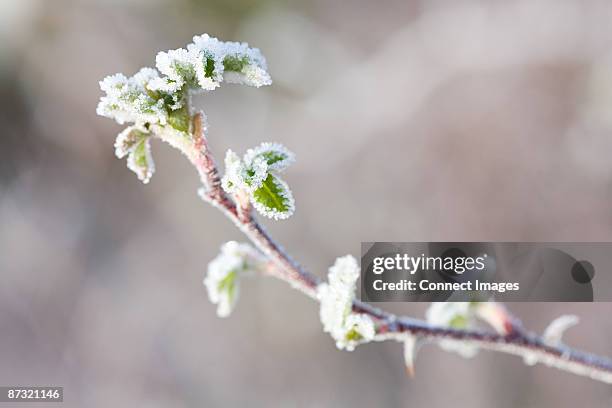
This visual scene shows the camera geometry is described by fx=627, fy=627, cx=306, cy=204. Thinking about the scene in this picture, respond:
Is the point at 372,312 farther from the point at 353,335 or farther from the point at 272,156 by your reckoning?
the point at 272,156

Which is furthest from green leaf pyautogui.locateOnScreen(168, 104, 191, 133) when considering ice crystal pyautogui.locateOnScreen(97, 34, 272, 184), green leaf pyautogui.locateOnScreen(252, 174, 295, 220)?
green leaf pyautogui.locateOnScreen(252, 174, 295, 220)

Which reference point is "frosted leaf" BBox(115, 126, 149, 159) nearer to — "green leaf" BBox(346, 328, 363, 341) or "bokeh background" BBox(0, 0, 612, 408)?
"green leaf" BBox(346, 328, 363, 341)

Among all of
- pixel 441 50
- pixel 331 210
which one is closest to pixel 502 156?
pixel 441 50

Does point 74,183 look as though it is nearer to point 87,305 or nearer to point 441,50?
point 87,305

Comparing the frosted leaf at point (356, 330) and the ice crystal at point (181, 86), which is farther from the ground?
the ice crystal at point (181, 86)

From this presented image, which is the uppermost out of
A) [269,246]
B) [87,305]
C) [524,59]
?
[524,59]

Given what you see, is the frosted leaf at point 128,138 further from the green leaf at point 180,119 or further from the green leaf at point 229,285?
the green leaf at point 229,285

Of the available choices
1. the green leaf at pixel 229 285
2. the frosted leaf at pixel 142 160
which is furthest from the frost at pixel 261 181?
the green leaf at pixel 229 285
